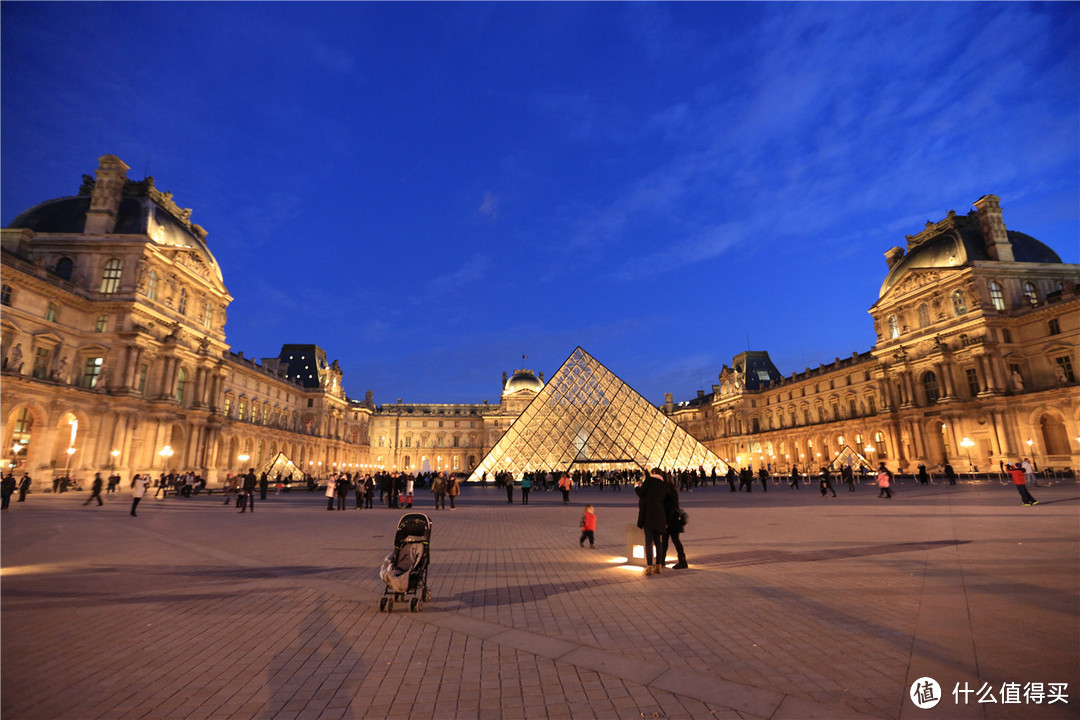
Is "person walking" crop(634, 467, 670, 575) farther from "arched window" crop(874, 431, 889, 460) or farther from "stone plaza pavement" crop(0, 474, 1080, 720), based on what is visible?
"arched window" crop(874, 431, 889, 460)

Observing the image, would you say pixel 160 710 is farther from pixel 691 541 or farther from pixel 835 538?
pixel 835 538

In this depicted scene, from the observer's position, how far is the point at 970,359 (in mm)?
30688

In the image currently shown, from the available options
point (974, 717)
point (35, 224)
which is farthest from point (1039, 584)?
point (35, 224)

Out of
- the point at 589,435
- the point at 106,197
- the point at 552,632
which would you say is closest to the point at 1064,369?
the point at 589,435

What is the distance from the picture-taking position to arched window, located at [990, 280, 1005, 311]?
31156 mm

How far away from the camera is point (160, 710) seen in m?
2.54

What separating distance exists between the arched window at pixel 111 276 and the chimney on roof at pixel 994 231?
167 ft

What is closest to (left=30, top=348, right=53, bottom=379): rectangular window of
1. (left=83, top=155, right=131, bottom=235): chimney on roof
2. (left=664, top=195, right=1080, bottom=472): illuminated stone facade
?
(left=83, top=155, right=131, bottom=235): chimney on roof

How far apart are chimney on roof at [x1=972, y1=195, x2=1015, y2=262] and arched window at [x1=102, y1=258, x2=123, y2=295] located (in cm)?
5097

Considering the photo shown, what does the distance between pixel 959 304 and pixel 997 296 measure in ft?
6.57

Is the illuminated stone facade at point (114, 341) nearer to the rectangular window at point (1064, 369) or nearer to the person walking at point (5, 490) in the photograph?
the person walking at point (5, 490)

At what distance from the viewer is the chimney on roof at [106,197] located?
2734cm

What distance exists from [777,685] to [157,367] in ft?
112

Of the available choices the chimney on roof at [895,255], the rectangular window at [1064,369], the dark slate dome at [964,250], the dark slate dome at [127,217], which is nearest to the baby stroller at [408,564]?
the dark slate dome at [127,217]
